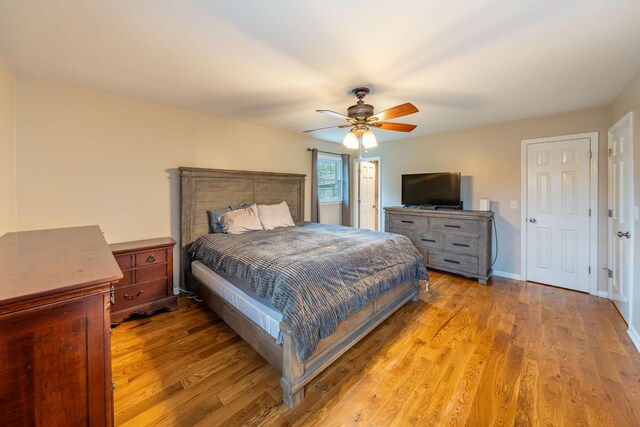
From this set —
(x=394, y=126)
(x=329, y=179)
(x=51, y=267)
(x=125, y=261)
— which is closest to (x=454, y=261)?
(x=394, y=126)

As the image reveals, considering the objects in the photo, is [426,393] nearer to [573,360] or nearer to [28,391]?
[573,360]

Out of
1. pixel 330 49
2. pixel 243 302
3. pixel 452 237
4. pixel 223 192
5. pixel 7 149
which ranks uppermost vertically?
pixel 330 49

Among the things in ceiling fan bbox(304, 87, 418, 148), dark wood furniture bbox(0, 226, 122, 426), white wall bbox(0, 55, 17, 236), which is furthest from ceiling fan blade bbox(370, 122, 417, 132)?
white wall bbox(0, 55, 17, 236)

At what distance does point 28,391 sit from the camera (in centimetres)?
86

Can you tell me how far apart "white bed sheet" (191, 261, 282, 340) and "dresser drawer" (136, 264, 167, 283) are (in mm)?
355

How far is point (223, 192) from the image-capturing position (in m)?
3.69

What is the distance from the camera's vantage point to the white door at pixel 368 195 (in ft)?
20.2

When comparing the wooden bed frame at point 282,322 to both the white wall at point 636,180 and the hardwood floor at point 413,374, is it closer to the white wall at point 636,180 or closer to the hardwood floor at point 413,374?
the hardwood floor at point 413,374

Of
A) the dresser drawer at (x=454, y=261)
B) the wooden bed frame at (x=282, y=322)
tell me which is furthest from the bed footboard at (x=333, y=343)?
the dresser drawer at (x=454, y=261)

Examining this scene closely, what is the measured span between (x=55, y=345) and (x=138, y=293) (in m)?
2.09

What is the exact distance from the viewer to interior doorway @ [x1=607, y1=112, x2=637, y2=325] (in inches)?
99.0

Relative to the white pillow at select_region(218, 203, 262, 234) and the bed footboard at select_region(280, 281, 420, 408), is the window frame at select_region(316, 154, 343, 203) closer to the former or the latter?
the white pillow at select_region(218, 203, 262, 234)

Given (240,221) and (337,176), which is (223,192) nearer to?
(240,221)

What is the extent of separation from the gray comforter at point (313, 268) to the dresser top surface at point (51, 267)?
3.20 ft
